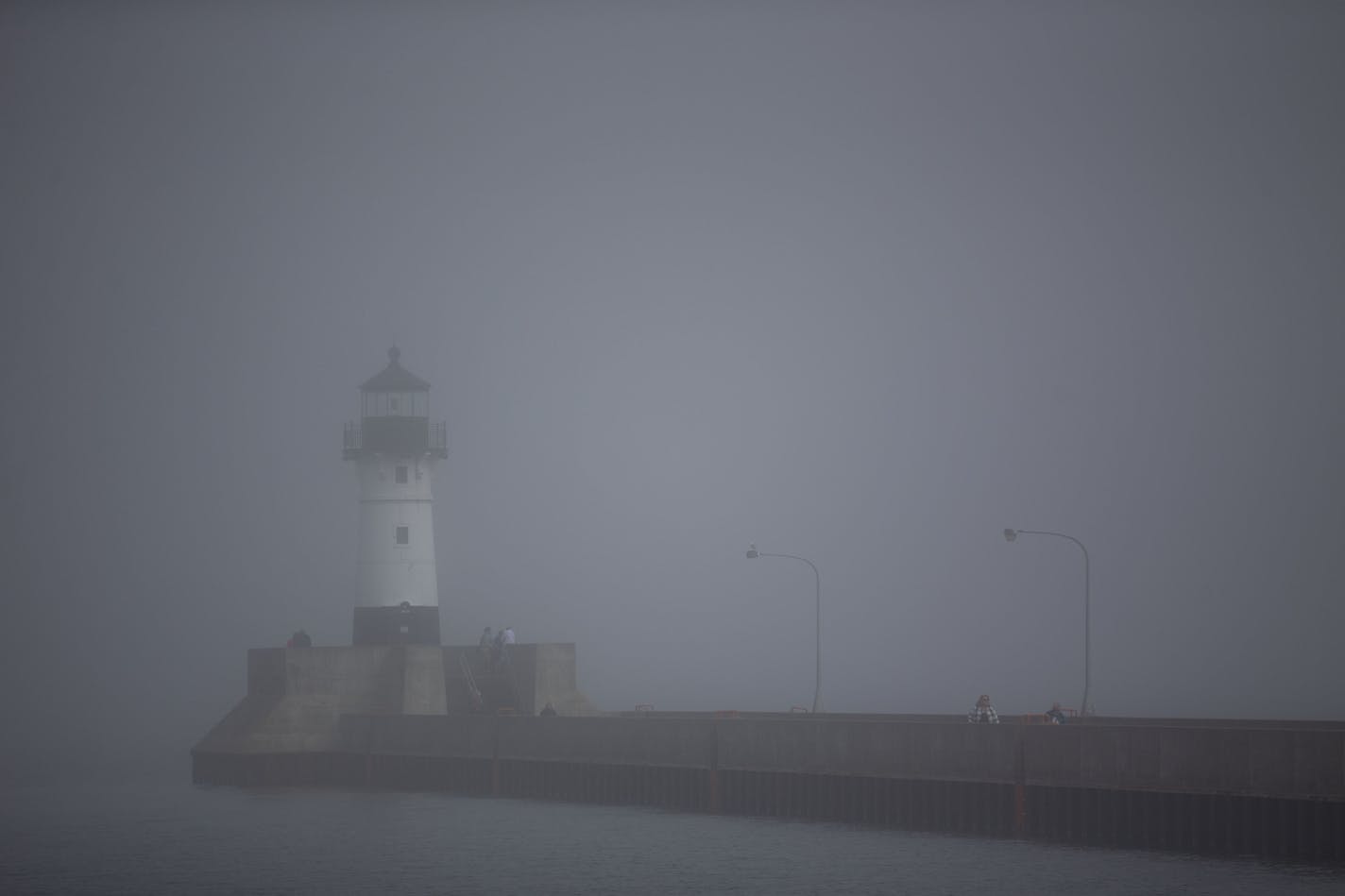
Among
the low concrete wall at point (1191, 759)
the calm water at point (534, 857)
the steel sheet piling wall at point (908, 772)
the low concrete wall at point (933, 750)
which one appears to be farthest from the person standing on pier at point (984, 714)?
the low concrete wall at point (1191, 759)

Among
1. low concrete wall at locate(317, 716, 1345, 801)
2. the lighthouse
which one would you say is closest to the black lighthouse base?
the lighthouse

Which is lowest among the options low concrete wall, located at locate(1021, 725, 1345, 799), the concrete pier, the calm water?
the calm water

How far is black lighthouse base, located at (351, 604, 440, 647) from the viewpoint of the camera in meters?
68.9

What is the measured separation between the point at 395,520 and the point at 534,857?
25.7 meters

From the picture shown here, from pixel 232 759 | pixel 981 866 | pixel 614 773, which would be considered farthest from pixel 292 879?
pixel 232 759

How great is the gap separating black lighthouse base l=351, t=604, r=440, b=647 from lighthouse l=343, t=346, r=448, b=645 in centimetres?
4

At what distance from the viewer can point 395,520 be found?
70.0m

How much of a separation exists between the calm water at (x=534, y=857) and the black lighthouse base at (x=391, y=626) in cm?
1027

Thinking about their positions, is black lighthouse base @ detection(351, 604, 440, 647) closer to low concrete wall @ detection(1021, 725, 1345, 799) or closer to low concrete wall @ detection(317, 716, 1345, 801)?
low concrete wall @ detection(317, 716, 1345, 801)

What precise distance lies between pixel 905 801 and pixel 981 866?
360 cm

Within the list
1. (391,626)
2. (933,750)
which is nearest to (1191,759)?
(933,750)

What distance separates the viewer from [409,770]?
61.3m

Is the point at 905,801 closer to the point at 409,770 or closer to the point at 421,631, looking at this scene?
the point at 409,770

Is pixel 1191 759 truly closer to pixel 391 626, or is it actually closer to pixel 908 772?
pixel 908 772
